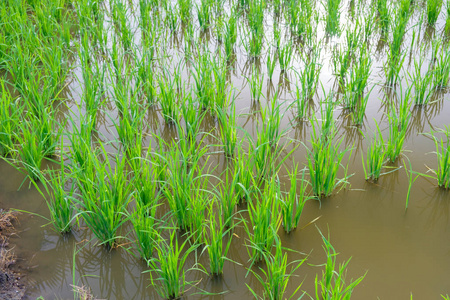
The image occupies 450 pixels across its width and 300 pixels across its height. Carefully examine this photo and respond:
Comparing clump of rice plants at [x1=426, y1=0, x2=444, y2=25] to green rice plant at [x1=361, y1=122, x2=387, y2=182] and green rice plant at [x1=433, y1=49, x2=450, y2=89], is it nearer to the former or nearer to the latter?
green rice plant at [x1=433, y1=49, x2=450, y2=89]

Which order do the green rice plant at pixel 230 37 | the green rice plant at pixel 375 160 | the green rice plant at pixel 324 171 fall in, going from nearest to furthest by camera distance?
the green rice plant at pixel 324 171 < the green rice plant at pixel 375 160 < the green rice plant at pixel 230 37

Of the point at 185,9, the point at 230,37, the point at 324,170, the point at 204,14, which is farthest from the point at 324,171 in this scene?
the point at 185,9

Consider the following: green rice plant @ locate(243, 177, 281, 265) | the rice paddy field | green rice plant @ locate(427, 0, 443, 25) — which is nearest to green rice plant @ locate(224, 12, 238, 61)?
the rice paddy field

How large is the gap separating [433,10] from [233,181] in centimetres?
295

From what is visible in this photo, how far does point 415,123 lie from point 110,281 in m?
2.07

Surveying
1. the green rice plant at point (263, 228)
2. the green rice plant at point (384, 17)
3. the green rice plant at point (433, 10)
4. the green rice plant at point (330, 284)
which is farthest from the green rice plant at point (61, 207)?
the green rice plant at point (433, 10)

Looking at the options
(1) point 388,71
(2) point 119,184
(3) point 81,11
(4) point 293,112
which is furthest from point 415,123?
(3) point 81,11

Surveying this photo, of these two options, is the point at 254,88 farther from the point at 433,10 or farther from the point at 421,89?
the point at 433,10

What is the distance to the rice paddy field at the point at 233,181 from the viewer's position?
2.01 meters

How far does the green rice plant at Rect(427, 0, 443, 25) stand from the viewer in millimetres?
4117

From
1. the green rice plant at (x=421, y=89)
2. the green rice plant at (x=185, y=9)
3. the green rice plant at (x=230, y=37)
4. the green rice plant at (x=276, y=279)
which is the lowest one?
the green rice plant at (x=276, y=279)

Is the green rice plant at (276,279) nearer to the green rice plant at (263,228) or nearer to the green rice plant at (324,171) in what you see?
the green rice plant at (263,228)

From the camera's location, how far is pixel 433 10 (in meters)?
4.13

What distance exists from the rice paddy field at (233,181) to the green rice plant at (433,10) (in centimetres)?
36
